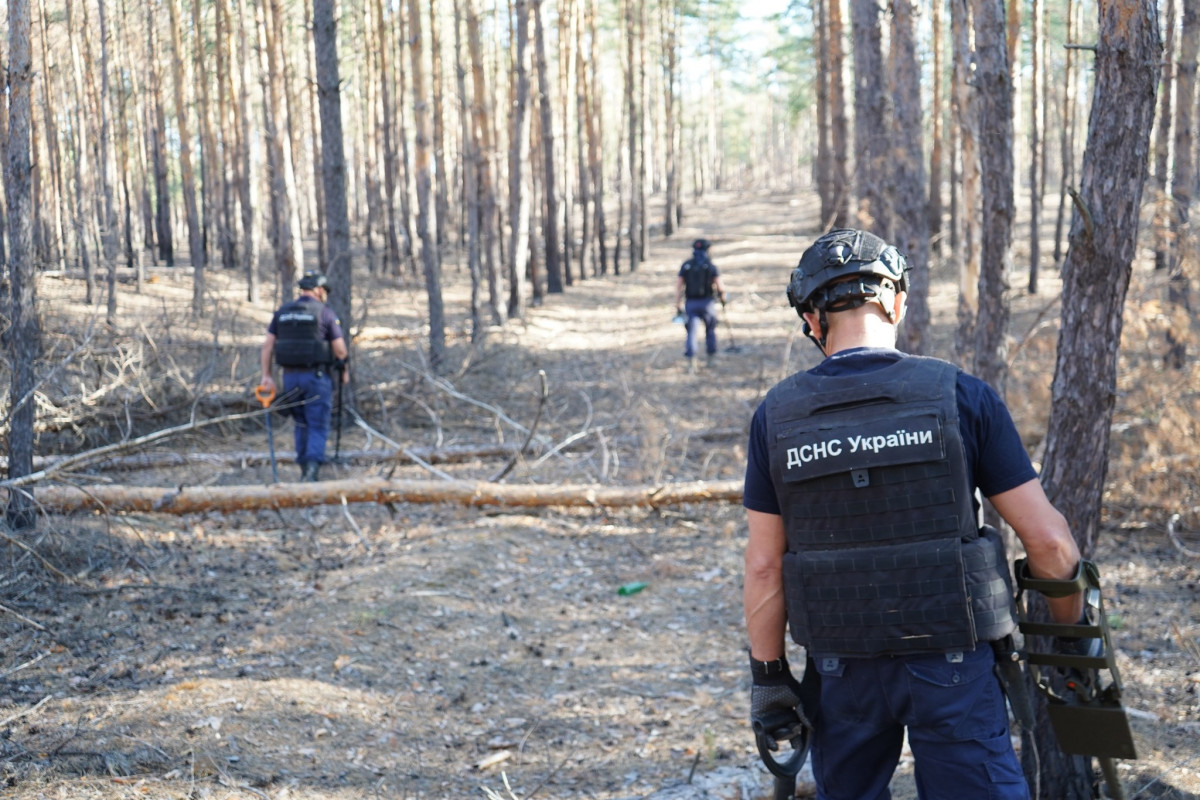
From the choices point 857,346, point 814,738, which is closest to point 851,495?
point 857,346

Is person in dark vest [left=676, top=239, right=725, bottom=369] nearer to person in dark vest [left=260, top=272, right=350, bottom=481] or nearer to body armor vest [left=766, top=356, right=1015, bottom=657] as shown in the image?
person in dark vest [left=260, top=272, right=350, bottom=481]

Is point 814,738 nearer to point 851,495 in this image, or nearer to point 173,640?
point 851,495

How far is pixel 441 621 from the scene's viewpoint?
6055 millimetres

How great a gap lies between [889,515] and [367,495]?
5.83 metres

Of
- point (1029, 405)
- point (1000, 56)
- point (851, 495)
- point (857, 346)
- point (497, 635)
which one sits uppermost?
point (1000, 56)

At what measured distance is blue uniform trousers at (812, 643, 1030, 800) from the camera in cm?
229

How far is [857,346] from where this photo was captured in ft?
8.26

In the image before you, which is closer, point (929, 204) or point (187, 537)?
point (187, 537)

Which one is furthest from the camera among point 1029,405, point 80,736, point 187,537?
point 1029,405

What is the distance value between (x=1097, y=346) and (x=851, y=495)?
1.81 meters

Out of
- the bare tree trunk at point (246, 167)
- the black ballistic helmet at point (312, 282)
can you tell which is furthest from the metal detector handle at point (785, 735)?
the bare tree trunk at point (246, 167)

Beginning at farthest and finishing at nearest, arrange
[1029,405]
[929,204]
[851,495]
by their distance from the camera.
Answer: [929,204] → [1029,405] → [851,495]

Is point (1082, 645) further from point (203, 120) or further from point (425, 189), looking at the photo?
point (203, 120)

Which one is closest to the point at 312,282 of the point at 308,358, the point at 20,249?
the point at 308,358
